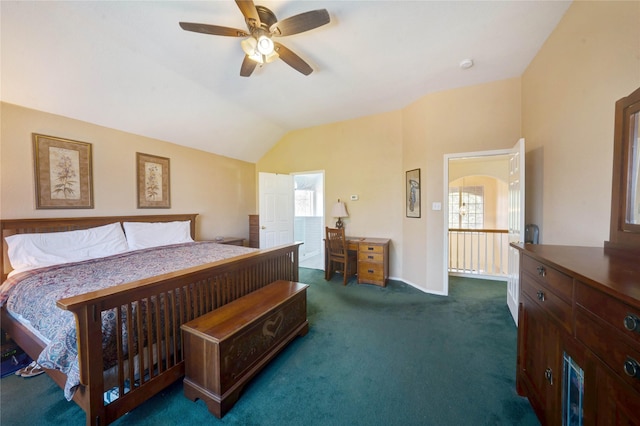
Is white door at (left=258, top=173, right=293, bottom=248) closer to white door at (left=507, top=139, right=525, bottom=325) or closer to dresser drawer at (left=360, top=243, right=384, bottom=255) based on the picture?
dresser drawer at (left=360, top=243, right=384, bottom=255)

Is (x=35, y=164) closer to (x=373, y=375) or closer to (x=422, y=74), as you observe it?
(x=373, y=375)

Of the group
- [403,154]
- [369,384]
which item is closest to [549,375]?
[369,384]

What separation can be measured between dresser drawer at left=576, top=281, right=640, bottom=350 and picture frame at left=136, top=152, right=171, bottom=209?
172 inches

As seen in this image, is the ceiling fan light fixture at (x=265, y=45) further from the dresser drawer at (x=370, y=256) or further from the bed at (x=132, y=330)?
the dresser drawer at (x=370, y=256)

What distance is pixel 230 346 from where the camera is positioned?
1.50 meters

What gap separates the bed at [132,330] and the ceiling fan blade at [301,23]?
6.31ft

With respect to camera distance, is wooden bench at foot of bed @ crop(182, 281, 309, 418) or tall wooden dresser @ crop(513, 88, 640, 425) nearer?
tall wooden dresser @ crop(513, 88, 640, 425)

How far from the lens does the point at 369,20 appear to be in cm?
201

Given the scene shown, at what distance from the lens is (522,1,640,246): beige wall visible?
4.62 feet

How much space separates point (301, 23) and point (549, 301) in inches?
91.8

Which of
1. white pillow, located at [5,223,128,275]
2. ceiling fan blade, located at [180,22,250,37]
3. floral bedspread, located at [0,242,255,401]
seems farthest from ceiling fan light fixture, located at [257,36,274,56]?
white pillow, located at [5,223,128,275]

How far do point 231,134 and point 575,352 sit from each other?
4.67m

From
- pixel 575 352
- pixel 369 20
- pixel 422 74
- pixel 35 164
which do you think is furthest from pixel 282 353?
pixel 422 74

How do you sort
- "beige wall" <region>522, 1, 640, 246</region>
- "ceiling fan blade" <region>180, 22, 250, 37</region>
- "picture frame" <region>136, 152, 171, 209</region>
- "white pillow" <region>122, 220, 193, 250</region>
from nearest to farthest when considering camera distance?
"beige wall" <region>522, 1, 640, 246</region> < "ceiling fan blade" <region>180, 22, 250, 37</region> < "white pillow" <region>122, 220, 193, 250</region> < "picture frame" <region>136, 152, 171, 209</region>
